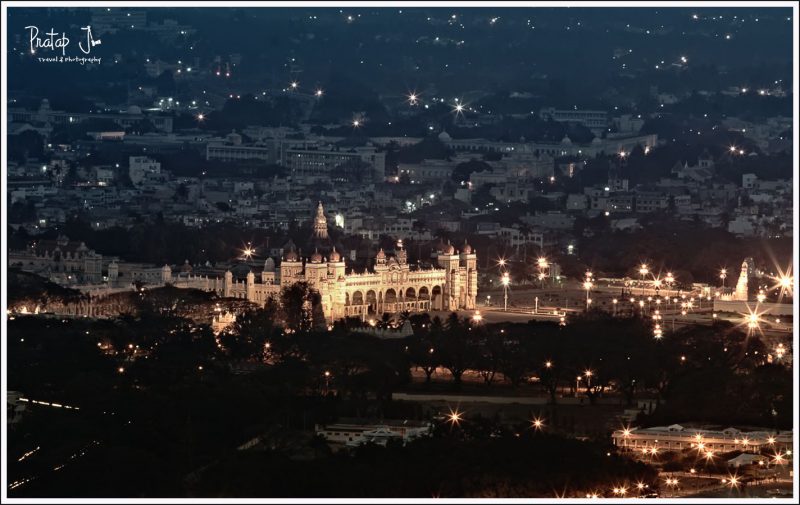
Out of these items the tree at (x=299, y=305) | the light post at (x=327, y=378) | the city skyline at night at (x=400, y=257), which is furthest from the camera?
the tree at (x=299, y=305)

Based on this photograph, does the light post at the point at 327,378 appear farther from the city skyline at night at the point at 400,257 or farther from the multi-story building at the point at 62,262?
the multi-story building at the point at 62,262

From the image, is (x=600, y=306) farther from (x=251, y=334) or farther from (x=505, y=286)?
(x=251, y=334)

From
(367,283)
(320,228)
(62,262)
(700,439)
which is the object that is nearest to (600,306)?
(367,283)

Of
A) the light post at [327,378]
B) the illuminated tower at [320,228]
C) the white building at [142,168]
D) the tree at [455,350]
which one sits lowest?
the light post at [327,378]

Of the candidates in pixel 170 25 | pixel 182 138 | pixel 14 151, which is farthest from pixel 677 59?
pixel 14 151

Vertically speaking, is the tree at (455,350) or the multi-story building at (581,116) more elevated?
the multi-story building at (581,116)

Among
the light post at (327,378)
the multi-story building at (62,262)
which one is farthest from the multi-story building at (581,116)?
the light post at (327,378)

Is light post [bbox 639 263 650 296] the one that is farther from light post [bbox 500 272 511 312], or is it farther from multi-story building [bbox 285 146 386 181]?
multi-story building [bbox 285 146 386 181]

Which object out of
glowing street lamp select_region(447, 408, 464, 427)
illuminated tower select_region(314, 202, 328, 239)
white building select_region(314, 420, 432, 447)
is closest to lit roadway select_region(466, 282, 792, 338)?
illuminated tower select_region(314, 202, 328, 239)
